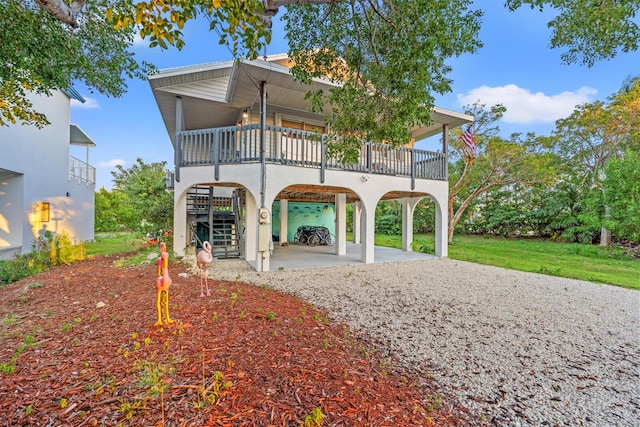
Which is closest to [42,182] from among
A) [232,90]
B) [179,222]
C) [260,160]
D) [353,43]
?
[179,222]

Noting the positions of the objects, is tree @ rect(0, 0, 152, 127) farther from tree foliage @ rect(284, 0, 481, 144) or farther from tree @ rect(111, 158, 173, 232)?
tree @ rect(111, 158, 173, 232)

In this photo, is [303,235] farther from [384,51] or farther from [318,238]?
[384,51]

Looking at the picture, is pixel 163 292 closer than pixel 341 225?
Yes

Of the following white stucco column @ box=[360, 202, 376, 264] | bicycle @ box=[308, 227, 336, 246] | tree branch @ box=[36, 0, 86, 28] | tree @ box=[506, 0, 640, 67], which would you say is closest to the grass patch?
bicycle @ box=[308, 227, 336, 246]

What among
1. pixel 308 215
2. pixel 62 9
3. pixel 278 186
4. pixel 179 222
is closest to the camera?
pixel 62 9

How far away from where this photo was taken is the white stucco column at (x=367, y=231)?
920 centimetres

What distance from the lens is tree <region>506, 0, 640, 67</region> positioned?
3482 millimetres

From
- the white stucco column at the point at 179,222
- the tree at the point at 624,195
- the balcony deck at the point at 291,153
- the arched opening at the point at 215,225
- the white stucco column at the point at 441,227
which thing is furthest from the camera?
the tree at the point at 624,195

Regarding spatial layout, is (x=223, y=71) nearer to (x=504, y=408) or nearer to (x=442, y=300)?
(x=442, y=300)

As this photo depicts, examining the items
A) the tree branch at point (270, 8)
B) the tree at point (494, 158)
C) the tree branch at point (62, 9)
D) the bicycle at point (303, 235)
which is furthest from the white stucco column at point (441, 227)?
the tree branch at point (62, 9)

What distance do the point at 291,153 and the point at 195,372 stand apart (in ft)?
21.5

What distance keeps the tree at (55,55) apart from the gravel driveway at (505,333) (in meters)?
5.25

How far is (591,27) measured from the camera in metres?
3.71

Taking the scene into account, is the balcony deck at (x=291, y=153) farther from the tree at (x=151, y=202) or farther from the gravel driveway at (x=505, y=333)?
the tree at (x=151, y=202)
